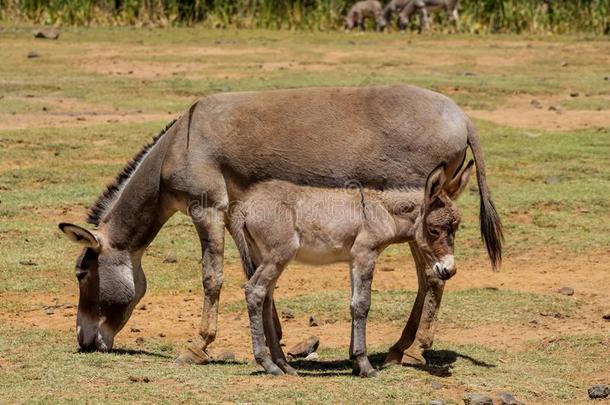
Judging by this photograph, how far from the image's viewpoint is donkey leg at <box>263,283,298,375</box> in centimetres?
848

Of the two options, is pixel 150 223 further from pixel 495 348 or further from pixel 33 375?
pixel 495 348

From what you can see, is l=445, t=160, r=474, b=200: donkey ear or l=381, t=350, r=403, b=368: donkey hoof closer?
l=445, t=160, r=474, b=200: donkey ear

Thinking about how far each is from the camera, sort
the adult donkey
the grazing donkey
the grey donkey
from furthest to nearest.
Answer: the grey donkey < the grazing donkey < the adult donkey

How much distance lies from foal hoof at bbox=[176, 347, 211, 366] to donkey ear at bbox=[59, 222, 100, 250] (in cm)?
101

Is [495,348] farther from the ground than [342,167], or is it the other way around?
[342,167]

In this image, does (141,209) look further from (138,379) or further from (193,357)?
(138,379)

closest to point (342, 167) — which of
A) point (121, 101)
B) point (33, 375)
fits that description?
point (33, 375)

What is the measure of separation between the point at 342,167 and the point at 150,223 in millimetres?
1511

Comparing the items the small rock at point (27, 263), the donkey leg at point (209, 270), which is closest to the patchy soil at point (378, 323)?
the donkey leg at point (209, 270)

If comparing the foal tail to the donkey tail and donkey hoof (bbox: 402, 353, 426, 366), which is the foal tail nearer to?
donkey hoof (bbox: 402, 353, 426, 366)

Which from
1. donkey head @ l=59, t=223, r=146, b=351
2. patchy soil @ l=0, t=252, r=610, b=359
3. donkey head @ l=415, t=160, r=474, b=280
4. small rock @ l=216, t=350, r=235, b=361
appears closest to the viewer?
donkey head @ l=415, t=160, r=474, b=280

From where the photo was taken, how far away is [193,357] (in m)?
9.06

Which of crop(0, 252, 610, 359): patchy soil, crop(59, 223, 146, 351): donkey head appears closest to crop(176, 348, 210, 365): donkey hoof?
crop(0, 252, 610, 359): patchy soil

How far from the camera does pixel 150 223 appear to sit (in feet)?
31.1
